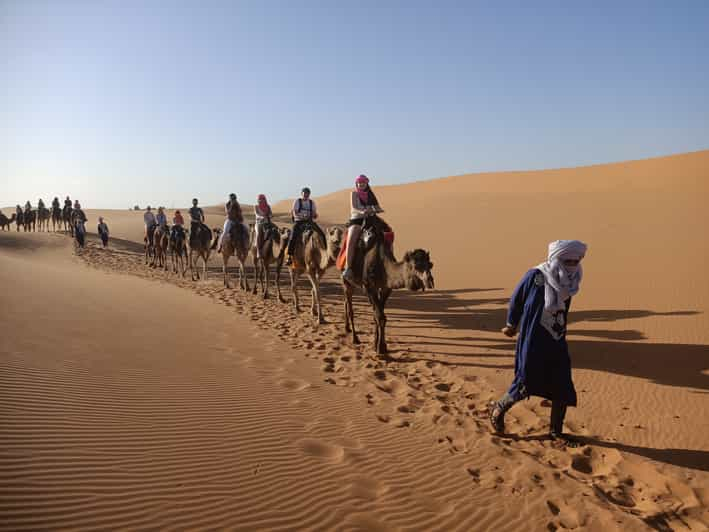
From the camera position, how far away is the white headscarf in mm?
4176

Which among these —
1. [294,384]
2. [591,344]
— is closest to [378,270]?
[294,384]

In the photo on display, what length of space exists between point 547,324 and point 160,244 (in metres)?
20.2

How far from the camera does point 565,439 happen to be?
462 cm

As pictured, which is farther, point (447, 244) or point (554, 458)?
point (447, 244)

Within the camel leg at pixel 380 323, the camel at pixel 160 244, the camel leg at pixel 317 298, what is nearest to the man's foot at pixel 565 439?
the camel leg at pixel 380 323

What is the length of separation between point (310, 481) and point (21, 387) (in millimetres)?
3134

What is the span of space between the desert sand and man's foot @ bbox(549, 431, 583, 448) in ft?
0.34

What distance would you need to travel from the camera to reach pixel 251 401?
4.86 metres

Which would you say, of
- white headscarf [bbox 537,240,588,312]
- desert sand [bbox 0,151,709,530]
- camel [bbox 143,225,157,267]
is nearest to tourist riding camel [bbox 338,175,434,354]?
desert sand [bbox 0,151,709,530]

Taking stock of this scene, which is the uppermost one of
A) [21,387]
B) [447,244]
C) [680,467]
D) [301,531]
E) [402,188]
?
[402,188]

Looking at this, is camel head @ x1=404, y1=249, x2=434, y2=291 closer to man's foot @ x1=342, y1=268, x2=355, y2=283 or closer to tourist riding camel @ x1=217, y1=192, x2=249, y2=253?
man's foot @ x1=342, y1=268, x2=355, y2=283

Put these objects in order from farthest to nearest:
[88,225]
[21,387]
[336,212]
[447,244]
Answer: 1. [336,212]
2. [88,225]
3. [447,244]
4. [21,387]

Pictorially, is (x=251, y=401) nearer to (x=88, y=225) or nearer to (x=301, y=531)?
(x=301, y=531)

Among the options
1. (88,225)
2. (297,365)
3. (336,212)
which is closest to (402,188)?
(336,212)
